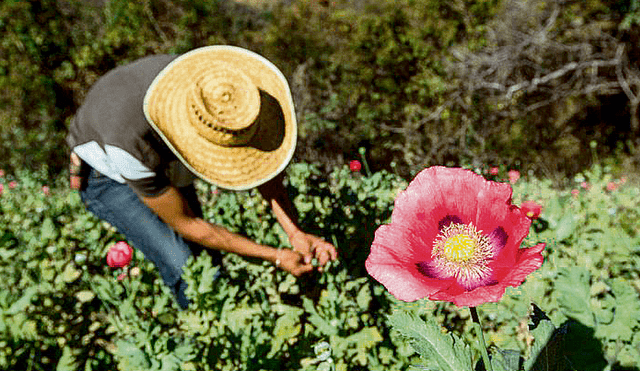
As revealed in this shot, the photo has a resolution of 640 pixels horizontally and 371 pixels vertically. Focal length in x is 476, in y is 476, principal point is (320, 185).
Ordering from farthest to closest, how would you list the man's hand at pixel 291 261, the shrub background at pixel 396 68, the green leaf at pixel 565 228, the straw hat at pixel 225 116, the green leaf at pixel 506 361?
1. the shrub background at pixel 396 68
2. the green leaf at pixel 565 228
3. the man's hand at pixel 291 261
4. the straw hat at pixel 225 116
5. the green leaf at pixel 506 361

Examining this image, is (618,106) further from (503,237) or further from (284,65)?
(503,237)

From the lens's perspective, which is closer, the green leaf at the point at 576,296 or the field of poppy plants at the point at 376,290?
the field of poppy plants at the point at 376,290

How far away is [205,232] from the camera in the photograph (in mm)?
1991

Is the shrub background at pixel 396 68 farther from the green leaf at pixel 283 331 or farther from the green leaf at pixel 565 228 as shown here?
the green leaf at pixel 283 331

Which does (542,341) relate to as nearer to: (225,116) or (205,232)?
(225,116)

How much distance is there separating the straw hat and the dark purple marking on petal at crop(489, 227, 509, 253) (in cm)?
102

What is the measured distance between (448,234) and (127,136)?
145 centimetres

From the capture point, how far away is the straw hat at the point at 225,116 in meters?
1.75

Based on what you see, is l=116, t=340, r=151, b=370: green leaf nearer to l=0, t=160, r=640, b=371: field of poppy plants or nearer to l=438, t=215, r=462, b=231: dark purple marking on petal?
l=0, t=160, r=640, b=371: field of poppy plants

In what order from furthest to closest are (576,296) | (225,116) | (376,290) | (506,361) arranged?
(376,290), (225,116), (576,296), (506,361)

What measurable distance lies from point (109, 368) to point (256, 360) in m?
0.93

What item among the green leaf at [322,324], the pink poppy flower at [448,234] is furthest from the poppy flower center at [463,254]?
the green leaf at [322,324]

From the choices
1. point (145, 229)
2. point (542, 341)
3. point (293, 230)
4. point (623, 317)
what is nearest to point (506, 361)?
point (542, 341)

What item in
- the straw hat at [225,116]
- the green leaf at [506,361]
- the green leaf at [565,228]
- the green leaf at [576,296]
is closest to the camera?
the green leaf at [506,361]
